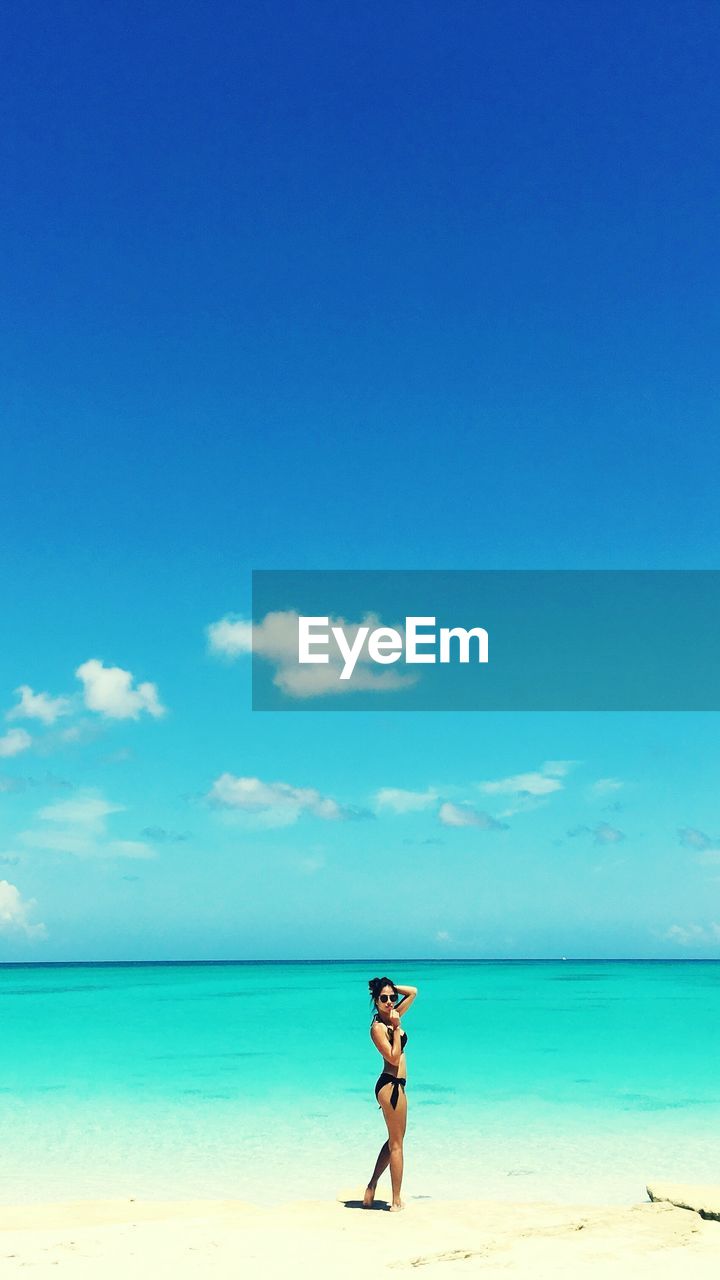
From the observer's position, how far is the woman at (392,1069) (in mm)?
7926

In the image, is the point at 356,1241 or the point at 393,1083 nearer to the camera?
the point at 356,1241

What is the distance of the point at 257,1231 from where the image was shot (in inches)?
294

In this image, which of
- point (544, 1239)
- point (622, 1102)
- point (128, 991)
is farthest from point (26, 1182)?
point (128, 991)

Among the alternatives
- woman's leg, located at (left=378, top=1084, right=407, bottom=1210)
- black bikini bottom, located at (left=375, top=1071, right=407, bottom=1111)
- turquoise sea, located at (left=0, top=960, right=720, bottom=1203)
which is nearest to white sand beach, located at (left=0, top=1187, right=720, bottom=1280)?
woman's leg, located at (left=378, top=1084, right=407, bottom=1210)

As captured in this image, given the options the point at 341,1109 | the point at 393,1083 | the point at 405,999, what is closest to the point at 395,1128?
the point at 393,1083

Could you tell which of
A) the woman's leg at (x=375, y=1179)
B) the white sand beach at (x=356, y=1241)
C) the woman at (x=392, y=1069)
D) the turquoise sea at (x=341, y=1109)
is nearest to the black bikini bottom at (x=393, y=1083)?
the woman at (x=392, y=1069)

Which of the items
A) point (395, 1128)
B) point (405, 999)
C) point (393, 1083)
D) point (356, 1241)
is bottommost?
point (356, 1241)

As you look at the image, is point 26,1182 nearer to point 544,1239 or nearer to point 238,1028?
point 544,1239

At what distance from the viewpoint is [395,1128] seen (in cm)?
805

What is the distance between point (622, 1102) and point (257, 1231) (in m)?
8.33

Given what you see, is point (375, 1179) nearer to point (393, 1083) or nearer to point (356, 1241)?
point (393, 1083)

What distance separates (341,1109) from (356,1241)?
6.96 m

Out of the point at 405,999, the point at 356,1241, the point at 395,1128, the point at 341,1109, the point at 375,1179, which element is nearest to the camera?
the point at 356,1241

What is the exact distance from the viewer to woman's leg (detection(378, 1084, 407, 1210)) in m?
8.03
